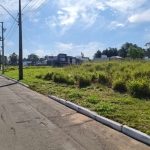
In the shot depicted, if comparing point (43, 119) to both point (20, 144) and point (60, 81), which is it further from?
point (60, 81)

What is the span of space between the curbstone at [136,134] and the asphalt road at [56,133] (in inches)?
5.0

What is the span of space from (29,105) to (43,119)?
2340 millimetres

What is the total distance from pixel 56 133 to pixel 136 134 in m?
1.94

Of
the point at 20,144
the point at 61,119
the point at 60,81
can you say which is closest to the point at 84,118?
the point at 61,119

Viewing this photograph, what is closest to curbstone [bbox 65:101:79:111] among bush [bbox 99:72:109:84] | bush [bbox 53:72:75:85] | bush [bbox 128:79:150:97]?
bush [bbox 128:79:150:97]

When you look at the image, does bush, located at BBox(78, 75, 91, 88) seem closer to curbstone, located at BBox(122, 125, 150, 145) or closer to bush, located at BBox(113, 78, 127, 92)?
bush, located at BBox(113, 78, 127, 92)

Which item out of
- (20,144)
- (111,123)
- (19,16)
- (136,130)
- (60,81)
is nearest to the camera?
(20,144)

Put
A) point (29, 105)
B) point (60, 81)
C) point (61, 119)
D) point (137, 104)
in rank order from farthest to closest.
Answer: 1. point (60, 81)
2. point (29, 105)
3. point (137, 104)
4. point (61, 119)

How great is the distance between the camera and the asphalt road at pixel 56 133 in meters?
4.60

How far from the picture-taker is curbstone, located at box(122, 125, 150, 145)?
15.7 ft

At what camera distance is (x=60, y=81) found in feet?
53.3

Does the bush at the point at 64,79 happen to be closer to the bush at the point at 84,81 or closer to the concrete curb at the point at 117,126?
the bush at the point at 84,81

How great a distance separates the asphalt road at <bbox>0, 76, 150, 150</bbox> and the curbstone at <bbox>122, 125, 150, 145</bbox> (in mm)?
128

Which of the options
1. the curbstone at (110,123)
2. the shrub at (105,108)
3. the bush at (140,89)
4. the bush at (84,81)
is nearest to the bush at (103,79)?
the bush at (84,81)
